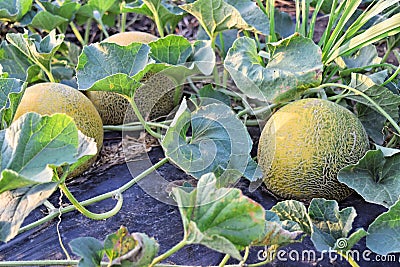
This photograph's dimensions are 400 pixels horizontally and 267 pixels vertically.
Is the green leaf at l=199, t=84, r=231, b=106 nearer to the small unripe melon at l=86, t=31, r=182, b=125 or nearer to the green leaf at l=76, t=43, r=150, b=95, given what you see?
the small unripe melon at l=86, t=31, r=182, b=125

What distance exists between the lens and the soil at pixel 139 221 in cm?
114

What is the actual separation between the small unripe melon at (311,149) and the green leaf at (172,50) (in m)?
0.33

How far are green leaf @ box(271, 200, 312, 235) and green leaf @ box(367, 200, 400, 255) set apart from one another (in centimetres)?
12

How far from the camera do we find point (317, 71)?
1.31 metres

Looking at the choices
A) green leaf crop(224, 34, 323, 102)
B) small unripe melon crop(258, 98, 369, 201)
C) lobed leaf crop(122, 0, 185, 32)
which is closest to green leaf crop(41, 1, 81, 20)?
lobed leaf crop(122, 0, 185, 32)

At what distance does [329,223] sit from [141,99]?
2.10 feet

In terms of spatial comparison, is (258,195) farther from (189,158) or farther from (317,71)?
(317,71)

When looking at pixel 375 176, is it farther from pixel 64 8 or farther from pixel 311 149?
pixel 64 8

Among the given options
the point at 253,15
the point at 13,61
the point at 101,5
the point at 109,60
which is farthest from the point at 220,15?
the point at 13,61

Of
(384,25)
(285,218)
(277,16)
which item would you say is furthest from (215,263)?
(277,16)

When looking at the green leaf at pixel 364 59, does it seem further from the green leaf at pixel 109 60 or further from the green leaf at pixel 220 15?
the green leaf at pixel 109 60

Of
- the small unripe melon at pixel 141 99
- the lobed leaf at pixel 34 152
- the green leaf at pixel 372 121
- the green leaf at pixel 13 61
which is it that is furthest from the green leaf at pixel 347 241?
the green leaf at pixel 13 61

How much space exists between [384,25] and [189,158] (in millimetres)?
578

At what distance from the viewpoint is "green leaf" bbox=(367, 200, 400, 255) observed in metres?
1.01
